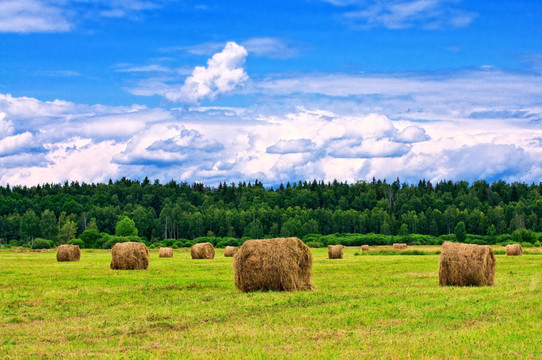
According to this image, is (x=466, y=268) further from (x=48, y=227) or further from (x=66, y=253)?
(x=48, y=227)

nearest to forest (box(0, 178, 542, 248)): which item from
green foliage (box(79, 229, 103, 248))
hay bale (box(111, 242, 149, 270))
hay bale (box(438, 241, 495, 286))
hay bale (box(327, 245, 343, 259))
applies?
green foliage (box(79, 229, 103, 248))

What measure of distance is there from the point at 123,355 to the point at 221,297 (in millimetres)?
9066

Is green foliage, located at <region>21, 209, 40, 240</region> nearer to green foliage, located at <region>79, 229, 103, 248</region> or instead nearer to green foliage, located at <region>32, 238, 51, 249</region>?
green foliage, located at <region>79, 229, 103, 248</region>

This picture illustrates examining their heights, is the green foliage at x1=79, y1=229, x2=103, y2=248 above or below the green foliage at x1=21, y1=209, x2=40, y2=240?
below

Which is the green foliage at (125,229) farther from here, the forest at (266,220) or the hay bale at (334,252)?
the hay bale at (334,252)

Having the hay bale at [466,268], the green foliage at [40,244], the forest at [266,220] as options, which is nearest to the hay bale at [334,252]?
the hay bale at [466,268]

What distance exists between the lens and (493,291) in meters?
22.0

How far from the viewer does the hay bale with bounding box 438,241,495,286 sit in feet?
82.1

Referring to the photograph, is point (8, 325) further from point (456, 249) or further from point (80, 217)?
point (80, 217)

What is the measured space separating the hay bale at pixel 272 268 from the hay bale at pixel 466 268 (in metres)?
5.98

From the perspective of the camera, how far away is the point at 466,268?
25125mm

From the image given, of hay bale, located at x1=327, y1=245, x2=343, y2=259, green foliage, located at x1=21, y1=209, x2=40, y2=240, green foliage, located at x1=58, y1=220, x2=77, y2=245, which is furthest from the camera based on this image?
green foliage, located at x1=21, y1=209, x2=40, y2=240

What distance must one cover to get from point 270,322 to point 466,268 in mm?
12999

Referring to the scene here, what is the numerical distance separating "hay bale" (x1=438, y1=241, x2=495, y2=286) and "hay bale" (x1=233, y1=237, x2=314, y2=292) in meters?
5.98
